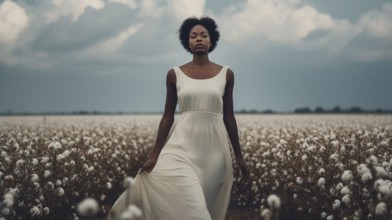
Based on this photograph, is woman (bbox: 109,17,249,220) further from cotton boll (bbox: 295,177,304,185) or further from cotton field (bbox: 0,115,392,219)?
cotton boll (bbox: 295,177,304,185)

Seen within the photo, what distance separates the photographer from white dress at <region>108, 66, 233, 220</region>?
Answer: 4.17 meters

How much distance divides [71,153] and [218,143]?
335 centimetres

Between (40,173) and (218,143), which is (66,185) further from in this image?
(218,143)

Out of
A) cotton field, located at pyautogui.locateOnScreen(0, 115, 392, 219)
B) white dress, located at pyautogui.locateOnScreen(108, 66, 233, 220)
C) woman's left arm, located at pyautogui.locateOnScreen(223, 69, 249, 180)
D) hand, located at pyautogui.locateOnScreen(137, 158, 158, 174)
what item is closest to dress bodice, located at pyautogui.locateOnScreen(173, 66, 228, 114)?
white dress, located at pyautogui.locateOnScreen(108, 66, 233, 220)

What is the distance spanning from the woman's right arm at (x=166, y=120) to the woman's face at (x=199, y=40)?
0.96 ft

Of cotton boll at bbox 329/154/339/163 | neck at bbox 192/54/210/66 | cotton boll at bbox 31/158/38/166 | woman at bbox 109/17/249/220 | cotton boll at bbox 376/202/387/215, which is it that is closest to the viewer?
cotton boll at bbox 376/202/387/215

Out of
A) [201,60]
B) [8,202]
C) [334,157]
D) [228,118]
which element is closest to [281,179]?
[334,157]

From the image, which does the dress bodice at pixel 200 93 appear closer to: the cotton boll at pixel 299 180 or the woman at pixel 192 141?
the woman at pixel 192 141

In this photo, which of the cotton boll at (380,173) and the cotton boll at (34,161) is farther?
the cotton boll at (34,161)

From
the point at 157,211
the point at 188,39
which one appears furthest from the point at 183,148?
the point at 188,39

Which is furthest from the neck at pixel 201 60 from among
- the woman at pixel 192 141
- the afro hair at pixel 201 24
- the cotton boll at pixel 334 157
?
the cotton boll at pixel 334 157

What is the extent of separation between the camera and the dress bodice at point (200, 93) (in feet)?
13.8

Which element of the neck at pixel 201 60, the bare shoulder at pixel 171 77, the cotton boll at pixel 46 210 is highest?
the neck at pixel 201 60

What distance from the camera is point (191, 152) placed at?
13.9ft
